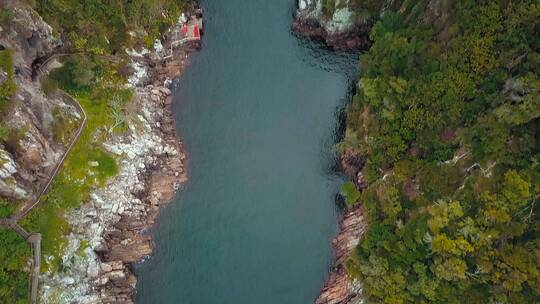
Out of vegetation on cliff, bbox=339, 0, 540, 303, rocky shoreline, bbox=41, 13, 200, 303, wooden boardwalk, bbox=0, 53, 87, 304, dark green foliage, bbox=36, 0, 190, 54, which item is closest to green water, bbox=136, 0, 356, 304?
rocky shoreline, bbox=41, 13, 200, 303

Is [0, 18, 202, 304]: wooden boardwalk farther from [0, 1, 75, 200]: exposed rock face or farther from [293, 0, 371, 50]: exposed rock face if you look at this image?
[293, 0, 371, 50]: exposed rock face

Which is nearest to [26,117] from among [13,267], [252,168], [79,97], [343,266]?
[79,97]

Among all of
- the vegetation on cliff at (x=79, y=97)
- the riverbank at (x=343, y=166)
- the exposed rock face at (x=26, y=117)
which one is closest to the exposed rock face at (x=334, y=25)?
the riverbank at (x=343, y=166)

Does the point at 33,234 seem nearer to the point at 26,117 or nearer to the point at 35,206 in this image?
the point at 35,206

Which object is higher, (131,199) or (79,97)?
(79,97)

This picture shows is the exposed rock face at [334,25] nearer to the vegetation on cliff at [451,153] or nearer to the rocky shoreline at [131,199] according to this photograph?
the vegetation on cliff at [451,153]

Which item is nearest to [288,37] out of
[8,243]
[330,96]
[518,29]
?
[330,96]

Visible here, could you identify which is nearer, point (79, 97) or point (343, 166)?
point (79, 97)
